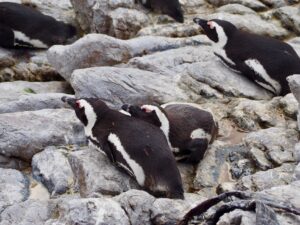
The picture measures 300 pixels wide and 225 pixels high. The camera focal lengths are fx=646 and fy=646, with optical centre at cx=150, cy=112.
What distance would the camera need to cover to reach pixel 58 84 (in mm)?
11000

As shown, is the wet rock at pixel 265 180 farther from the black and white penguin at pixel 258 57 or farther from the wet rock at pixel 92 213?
the black and white penguin at pixel 258 57

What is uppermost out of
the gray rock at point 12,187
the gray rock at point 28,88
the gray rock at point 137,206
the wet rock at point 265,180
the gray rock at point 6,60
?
the gray rock at point 137,206

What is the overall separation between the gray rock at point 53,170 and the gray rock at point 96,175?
23cm

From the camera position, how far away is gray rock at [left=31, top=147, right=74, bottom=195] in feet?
23.9

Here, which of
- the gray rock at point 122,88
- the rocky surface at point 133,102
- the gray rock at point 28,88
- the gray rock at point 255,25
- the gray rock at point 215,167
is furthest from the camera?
the gray rock at point 255,25

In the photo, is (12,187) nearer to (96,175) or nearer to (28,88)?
(96,175)

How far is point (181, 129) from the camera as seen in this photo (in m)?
7.57

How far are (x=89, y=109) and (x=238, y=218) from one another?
3.20m

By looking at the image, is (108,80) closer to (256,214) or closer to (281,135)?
(281,135)

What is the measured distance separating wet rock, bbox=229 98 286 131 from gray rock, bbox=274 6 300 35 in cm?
392

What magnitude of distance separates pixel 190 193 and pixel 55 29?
21.6ft

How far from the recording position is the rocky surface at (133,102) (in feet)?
18.6

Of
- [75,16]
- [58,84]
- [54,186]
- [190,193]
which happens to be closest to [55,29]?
[75,16]

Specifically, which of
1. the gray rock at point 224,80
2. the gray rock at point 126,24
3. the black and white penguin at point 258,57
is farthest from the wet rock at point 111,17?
the gray rock at point 224,80
